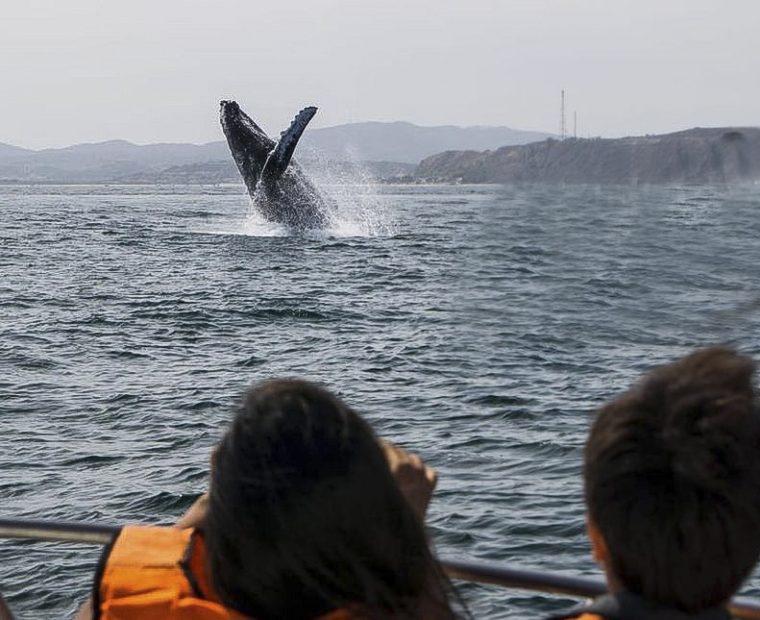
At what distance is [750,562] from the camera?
68.2 inches

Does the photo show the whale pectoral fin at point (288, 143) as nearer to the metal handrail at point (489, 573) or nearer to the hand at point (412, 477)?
the metal handrail at point (489, 573)

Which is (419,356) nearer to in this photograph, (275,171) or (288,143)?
(288,143)

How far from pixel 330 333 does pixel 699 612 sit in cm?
1541

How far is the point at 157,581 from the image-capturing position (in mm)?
1881

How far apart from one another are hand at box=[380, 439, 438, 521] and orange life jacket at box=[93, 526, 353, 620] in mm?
247

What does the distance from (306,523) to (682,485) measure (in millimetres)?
503

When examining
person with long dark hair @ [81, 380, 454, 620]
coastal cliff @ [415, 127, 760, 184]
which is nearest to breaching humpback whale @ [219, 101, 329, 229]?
coastal cliff @ [415, 127, 760, 184]

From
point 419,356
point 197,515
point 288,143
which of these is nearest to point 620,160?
point 197,515

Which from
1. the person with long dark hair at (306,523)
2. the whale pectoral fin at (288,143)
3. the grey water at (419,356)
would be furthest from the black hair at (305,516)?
the whale pectoral fin at (288,143)

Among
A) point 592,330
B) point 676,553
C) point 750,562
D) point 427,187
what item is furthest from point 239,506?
point 427,187

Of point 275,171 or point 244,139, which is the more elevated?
point 244,139

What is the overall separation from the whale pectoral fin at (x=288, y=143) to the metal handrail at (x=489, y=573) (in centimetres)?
2967

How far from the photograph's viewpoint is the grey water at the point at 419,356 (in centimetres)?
714

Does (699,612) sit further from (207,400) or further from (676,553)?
(207,400)
